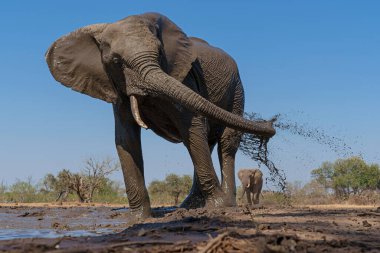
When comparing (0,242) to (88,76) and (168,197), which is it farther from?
(168,197)

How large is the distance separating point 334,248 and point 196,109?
273 centimetres

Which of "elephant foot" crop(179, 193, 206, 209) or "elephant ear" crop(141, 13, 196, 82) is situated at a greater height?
"elephant ear" crop(141, 13, 196, 82)

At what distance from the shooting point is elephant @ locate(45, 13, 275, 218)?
267 inches

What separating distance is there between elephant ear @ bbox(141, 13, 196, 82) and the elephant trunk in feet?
2.72

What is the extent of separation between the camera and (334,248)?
4.05 meters

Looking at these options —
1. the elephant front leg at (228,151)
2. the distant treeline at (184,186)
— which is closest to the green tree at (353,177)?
the distant treeline at (184,186)

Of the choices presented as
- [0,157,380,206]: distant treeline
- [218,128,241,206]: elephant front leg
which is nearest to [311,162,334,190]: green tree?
[0,157,380,206]: distant treeline

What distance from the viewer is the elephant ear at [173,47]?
770 centimetres

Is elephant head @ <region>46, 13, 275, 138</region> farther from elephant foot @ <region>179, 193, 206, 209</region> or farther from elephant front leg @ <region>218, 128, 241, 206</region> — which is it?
elephant foot @ <region>179, 193, 206, 209</region>

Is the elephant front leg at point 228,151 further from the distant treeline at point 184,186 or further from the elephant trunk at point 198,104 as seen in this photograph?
the distant treeline at point 184,186

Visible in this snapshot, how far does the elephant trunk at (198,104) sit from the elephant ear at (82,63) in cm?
102

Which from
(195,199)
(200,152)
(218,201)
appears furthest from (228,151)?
(200,152)

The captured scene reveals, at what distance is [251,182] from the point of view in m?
23.1

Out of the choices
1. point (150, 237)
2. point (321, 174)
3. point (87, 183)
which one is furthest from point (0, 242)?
point (321, 174)
